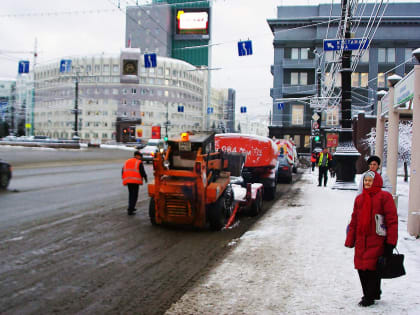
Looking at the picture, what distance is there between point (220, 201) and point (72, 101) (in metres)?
105

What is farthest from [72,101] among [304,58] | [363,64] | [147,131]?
[363,64]

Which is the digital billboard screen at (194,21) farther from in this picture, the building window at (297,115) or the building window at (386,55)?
the building window at (386,55)

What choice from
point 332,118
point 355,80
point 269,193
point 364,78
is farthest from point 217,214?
point 364,78

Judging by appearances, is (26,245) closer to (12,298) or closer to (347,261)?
(12,298)

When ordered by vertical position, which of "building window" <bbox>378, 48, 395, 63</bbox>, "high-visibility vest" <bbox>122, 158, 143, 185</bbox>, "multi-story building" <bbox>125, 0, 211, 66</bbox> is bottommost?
"high-visibility vest" <bbox>122, 158, 143, 185</bbox>

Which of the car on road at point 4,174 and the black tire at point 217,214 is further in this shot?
the car on road at point 4,174

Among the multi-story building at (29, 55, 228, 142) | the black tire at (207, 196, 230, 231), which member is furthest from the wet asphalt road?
the multi-story building at (29, 55, 228, 142)

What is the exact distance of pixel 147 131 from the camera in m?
108

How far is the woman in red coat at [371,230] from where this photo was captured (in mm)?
4562

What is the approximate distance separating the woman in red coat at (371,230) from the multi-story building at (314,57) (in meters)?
54.5

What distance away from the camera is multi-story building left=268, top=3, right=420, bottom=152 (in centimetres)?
5881

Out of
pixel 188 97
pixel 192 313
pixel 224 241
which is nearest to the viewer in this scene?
pixel 192 313

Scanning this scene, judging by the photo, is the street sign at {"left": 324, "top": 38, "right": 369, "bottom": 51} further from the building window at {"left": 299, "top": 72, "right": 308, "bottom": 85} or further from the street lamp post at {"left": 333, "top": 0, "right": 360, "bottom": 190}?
the building window at {"left": 299, "top": 72, "right": 308, "bottom": 85}

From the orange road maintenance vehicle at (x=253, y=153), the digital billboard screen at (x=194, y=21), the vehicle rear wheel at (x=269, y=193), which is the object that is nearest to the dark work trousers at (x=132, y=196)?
the orange road maintenance vehicle at (x=253, y=153)
